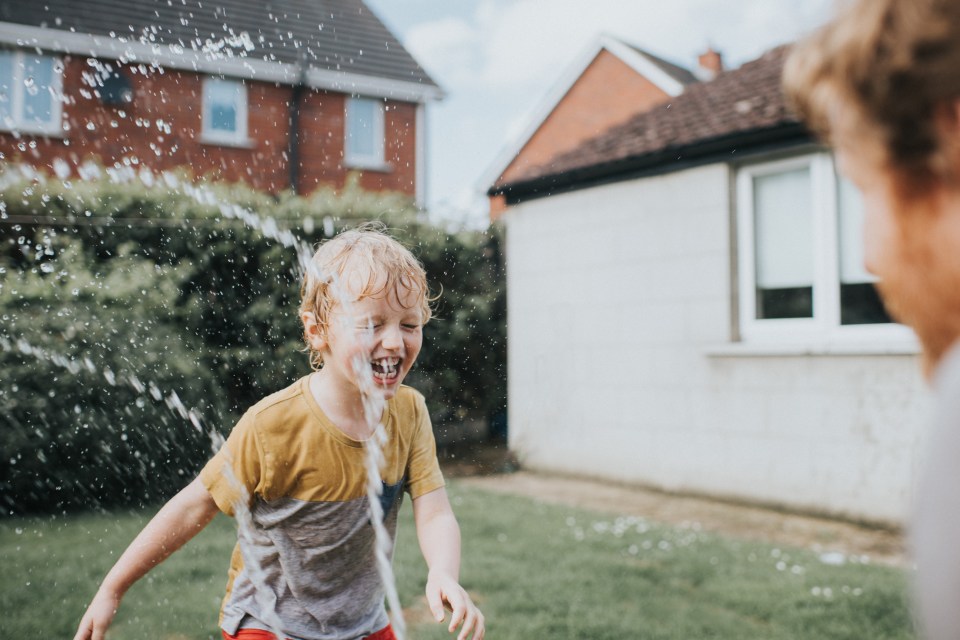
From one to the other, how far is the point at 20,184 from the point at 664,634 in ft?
21.6

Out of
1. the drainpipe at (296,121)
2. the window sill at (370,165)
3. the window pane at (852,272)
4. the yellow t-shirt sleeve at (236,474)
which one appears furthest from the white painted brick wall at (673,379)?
the yellow t-shirt sleeve at (236,474)

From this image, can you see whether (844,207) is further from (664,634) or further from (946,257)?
(946,257)

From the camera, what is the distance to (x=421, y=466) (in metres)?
2.20

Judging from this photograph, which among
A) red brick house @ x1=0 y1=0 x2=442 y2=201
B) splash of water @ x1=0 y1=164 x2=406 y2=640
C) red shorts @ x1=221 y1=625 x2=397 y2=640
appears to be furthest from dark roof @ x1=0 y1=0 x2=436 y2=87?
red shorts @ x1=221 y1=625 x2=397 y2=640

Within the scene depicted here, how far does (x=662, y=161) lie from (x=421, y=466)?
6.37 metres

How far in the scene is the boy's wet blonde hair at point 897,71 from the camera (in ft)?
2.22

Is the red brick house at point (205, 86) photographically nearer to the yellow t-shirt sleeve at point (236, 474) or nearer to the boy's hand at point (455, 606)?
the yellow t-shirt sleeve at point (236, 474)

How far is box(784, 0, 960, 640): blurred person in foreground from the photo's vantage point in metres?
0.68

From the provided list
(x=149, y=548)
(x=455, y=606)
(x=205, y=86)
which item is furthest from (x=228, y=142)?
(x=455, y=606)

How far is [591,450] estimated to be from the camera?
8.60 m

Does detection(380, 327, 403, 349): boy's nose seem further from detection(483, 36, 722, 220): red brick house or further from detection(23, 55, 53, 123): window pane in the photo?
detection(483, 36, 722, 220): red brick house

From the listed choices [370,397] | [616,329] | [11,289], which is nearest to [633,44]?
[616,329]

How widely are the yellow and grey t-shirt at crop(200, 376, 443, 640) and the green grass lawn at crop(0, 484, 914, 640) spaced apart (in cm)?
180

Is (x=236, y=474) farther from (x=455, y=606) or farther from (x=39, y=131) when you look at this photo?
(x=39, y=131)
